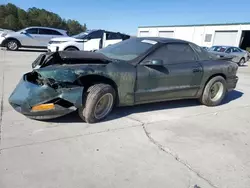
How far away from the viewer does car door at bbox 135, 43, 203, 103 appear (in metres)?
4.28

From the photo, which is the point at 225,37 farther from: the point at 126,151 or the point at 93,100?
the point at 126,151

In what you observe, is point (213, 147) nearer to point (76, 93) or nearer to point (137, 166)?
point (137, 166)

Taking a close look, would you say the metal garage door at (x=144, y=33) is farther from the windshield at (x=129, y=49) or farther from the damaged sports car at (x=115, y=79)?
the windshield at (x=129, y=49)

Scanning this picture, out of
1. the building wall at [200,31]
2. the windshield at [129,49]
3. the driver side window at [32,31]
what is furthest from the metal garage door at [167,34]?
the windshield at [129,49]

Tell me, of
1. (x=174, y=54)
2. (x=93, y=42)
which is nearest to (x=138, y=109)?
(x=174, y=54)

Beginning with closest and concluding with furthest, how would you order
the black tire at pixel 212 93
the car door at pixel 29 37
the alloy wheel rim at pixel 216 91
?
the black tire at pixel 212 93, the alloy wheel rim at pixel 216 91, the car door at pixel 29 37

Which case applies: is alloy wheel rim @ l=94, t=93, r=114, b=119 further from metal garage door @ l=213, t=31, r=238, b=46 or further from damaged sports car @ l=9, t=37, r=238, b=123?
metal garage door @ l=213, t=31, r=238, b=46

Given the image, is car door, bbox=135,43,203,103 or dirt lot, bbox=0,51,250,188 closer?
dirt lot, bbox=0,51,250,188

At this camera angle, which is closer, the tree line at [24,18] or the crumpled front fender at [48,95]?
the crumpled front fender at [48,95]

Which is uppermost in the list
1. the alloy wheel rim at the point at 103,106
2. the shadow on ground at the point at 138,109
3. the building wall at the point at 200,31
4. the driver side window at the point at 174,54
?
the building wall at the point at 200,31

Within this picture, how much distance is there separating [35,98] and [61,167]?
4.28 ft

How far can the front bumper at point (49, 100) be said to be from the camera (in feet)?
11.5

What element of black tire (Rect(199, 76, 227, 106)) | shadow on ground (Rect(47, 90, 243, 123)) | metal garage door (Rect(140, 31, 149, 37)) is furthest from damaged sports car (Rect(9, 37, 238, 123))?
metal garage door (Rect(140, 31, 149, 37))

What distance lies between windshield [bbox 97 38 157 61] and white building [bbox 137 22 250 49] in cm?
2746
